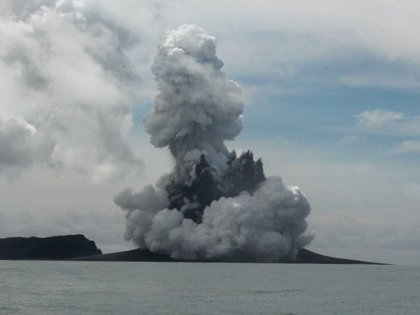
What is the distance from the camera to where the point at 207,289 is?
150 m

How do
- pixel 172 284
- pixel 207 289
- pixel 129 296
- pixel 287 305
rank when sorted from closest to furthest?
pixel 287 305, pixel 129 296, pixel 207 289, pixel 172 284

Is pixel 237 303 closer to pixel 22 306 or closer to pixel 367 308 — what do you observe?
pixel 367 308

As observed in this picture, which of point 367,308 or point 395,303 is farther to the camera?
point 395,303

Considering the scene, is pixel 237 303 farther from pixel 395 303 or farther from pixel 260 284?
pixel 260 284

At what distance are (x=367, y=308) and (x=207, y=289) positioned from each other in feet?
129

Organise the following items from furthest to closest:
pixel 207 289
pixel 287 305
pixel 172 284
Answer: pixel 172 284 < pixel 207 289 < pixel 287 305

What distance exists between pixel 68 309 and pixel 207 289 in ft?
160

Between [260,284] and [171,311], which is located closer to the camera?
[171,311]

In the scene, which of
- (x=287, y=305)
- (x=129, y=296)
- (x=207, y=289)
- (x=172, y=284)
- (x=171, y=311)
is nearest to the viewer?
(x=171, y=311)

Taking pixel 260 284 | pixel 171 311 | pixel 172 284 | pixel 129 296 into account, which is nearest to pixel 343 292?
pixel 260 284

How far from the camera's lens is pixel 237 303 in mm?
118750

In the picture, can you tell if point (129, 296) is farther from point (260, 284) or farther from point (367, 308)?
point (260, 284)

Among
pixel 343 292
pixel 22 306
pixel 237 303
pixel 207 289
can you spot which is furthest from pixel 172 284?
pixel 22 306

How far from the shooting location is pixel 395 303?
131750mm
